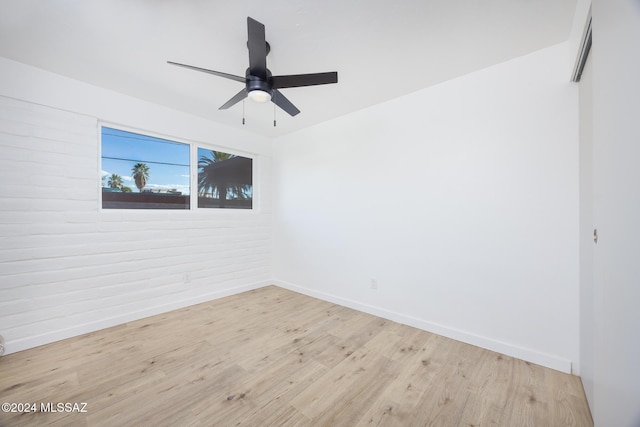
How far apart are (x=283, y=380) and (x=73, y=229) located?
98.6 inches

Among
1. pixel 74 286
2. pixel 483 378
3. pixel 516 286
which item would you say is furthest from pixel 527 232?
pixel 74 286

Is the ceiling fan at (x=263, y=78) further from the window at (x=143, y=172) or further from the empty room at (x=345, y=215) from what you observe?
the window at (x=143, y=172)

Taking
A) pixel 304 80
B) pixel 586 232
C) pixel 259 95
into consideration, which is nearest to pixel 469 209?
pixel 586 232

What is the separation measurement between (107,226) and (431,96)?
145 inches

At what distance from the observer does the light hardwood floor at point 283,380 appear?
1435 mm

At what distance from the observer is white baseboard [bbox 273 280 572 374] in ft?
6.08

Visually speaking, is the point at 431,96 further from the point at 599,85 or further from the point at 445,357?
the point at 445,357

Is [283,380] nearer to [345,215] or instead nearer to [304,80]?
[345,215]

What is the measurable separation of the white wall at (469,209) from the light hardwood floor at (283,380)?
311 millimetres

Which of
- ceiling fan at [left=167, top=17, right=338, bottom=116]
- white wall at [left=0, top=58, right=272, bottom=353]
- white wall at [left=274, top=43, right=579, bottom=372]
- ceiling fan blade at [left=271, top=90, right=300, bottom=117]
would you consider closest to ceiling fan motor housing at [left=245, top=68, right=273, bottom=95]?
ceiling fan at [left=167, top=17, right=338, bottom=116]

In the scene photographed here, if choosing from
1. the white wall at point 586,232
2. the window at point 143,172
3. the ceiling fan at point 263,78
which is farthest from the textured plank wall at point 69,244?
the white wall at point 586,232

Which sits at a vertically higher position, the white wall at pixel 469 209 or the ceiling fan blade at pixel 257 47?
the ceiling fan blade at pixel 257 47

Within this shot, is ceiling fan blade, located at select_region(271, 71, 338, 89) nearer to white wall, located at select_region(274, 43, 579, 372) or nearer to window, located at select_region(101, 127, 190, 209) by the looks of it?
white wall, located at select_region(274, 43, 579, 372)

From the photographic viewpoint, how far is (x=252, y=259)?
3871 mm
